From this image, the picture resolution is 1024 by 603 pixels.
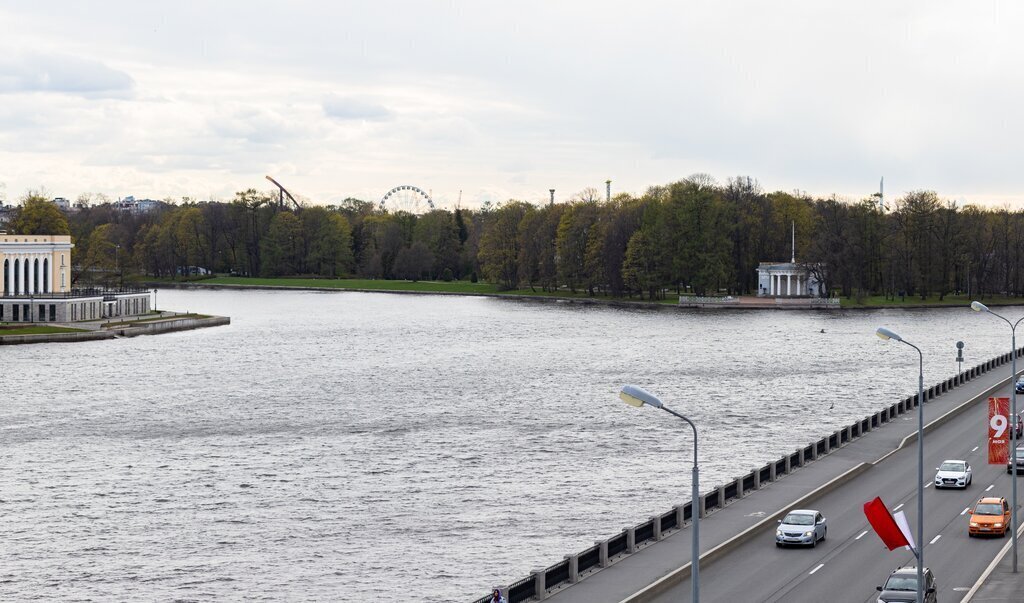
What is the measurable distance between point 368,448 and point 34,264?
10969cm

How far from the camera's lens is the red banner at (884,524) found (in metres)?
30.2

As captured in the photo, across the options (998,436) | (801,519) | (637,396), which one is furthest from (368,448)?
(637,396)

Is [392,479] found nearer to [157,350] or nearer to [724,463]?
[724,463]

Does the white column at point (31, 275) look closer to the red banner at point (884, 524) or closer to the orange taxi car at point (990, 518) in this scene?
the orange taxi car at point (990, 518)

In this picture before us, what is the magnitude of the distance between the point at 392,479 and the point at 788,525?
77.9ft

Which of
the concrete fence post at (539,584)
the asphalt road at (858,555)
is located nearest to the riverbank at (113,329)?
the asphalt road at (858,555)

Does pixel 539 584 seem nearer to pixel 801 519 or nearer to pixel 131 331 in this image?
pixel 801 519

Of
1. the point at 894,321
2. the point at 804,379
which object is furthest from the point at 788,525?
the point at 894,321

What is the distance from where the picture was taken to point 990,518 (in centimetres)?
4366

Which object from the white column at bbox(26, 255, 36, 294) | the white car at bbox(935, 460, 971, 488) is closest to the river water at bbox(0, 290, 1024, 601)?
the white car at bbox(935, 460, 971, 488)

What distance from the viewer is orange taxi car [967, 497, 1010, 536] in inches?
1710

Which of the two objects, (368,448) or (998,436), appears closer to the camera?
(998,436)

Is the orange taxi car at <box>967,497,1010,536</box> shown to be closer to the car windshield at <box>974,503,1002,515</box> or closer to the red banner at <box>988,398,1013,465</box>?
the car windshield at <box>974,503,1002,515</box>

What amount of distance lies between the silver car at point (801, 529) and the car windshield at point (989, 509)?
17.9 ft
